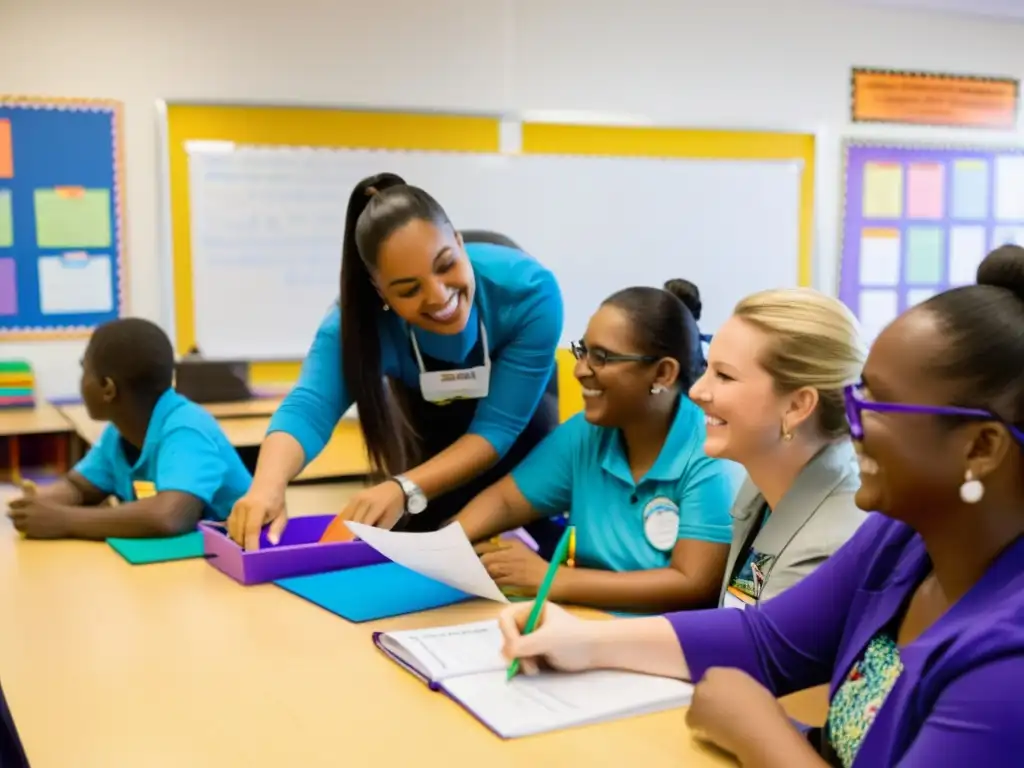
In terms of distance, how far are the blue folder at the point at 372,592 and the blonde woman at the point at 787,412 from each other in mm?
473

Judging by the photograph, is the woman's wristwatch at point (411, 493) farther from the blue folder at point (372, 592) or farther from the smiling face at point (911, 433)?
the smiling face at point (911, 433)

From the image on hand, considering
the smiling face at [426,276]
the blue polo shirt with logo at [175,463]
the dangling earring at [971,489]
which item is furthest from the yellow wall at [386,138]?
the dangling earring at [971,489]

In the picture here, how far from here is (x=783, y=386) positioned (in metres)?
1.47

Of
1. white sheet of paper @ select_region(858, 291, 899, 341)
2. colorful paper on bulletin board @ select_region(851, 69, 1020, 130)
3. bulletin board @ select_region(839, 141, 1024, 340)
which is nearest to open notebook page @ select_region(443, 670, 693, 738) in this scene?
bulletin board @ select_region(839, 141, 1024, 340)

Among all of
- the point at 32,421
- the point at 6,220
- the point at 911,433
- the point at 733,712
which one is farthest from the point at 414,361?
the point at 6,220

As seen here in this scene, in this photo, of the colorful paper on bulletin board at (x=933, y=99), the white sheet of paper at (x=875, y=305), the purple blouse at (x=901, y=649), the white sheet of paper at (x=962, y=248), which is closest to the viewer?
the purple blouse at (x=901, y=649)

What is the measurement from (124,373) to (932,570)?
166cm

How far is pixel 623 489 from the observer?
180 centimetres

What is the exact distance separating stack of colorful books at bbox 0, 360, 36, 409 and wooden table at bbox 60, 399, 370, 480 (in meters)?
0.14

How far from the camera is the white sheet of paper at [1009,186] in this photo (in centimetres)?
565

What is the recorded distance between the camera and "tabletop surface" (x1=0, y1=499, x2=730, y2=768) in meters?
1.10

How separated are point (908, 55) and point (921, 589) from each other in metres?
4.95

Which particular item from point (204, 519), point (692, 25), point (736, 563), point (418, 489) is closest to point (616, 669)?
point (736, 563)

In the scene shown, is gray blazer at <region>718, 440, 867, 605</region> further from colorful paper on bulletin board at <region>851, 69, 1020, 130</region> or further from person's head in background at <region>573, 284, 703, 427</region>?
colorful paper on bulletin board at <region>851, 69, 1020, 130</region>
